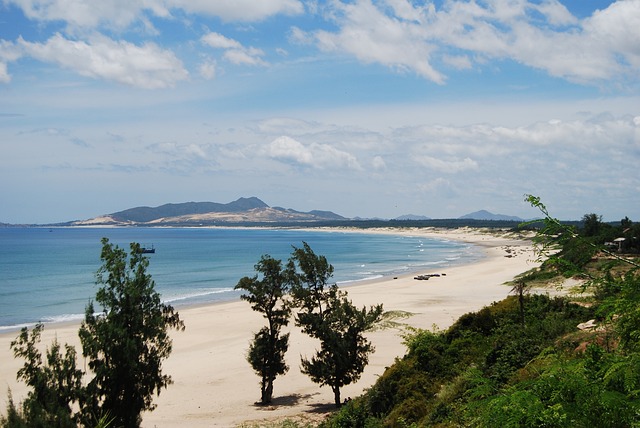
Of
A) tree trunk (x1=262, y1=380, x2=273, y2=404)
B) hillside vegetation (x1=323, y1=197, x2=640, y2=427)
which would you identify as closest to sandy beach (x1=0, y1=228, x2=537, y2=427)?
tree trunk (x1=262, y1=380, x2=273, y2=404)

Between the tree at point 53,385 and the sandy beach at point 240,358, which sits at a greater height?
the tree at point 53,385

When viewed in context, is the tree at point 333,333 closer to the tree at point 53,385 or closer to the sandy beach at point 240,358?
the sandy beach at point 240,358

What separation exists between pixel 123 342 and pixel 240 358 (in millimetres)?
18952

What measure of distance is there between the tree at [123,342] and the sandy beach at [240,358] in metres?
5.26

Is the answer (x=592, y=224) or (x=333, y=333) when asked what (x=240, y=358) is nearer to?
(x=333, y=333)

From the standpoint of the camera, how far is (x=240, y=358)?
3641cm

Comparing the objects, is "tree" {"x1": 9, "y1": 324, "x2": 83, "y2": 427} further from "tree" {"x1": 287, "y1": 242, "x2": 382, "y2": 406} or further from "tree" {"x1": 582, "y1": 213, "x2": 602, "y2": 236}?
"tree" {"x1": 582, "y1": 213, "x2": 602, "y2": 236}

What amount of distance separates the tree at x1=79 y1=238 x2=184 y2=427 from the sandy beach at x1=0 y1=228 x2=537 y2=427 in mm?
5261

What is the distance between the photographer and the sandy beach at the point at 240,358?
25.2 metres

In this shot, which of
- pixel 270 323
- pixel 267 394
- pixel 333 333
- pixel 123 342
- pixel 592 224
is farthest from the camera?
pixel 592 224

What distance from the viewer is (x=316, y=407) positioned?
25.3 meters

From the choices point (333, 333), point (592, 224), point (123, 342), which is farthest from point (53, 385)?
point (592, 224)

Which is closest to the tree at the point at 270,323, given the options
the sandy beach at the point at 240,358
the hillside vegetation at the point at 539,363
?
the sandy beach at the point at 240,358

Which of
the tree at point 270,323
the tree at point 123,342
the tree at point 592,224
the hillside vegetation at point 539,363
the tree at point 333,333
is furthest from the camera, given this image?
the tree at point 592,224
